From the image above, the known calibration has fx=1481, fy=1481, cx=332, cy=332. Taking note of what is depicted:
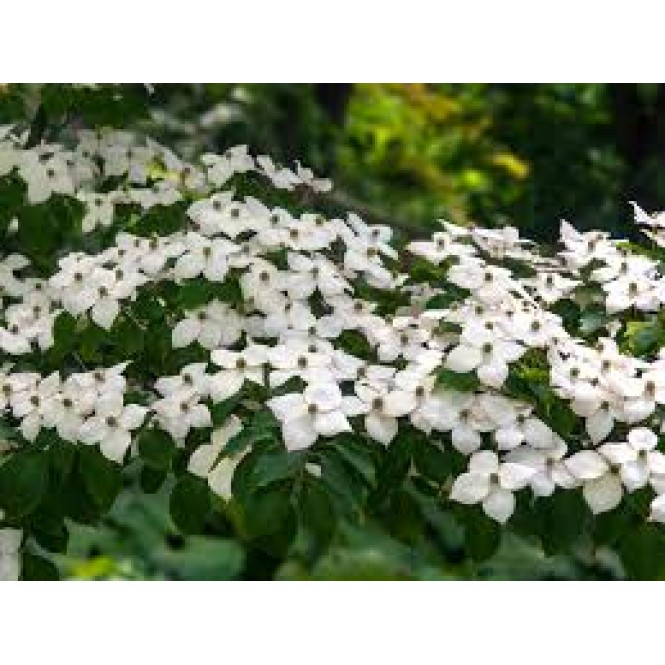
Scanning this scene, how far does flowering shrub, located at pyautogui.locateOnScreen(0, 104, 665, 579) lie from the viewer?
173 cm

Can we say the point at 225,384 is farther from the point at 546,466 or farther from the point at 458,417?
the point at 546,466

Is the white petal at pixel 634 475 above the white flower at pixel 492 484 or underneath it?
Answer: above

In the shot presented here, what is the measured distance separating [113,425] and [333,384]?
11.6 inches

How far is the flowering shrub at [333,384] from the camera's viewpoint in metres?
1.73

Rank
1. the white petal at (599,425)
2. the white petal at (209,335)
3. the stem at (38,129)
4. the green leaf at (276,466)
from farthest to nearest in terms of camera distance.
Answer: the stem at (38,129) < the white petal at (209,335) < the white petal at (599,425) < the green leaf at (276,466)

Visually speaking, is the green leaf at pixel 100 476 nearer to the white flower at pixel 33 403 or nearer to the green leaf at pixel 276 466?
the white flower at pixel 33 403

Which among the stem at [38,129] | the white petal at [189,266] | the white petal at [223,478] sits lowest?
the white petal at [223,478]

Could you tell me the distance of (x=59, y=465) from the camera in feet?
6.13

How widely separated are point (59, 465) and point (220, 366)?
0.79 feet

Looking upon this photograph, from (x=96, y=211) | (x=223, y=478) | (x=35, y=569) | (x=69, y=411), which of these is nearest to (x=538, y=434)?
(x=223, y=478)

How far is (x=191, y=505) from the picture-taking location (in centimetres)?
185

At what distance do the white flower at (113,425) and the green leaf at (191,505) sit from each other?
0.29ft

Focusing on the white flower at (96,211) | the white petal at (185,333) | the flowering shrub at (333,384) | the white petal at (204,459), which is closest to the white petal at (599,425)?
the flowering shrub at (333,384)

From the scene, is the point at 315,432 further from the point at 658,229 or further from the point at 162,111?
the point at 162,111
